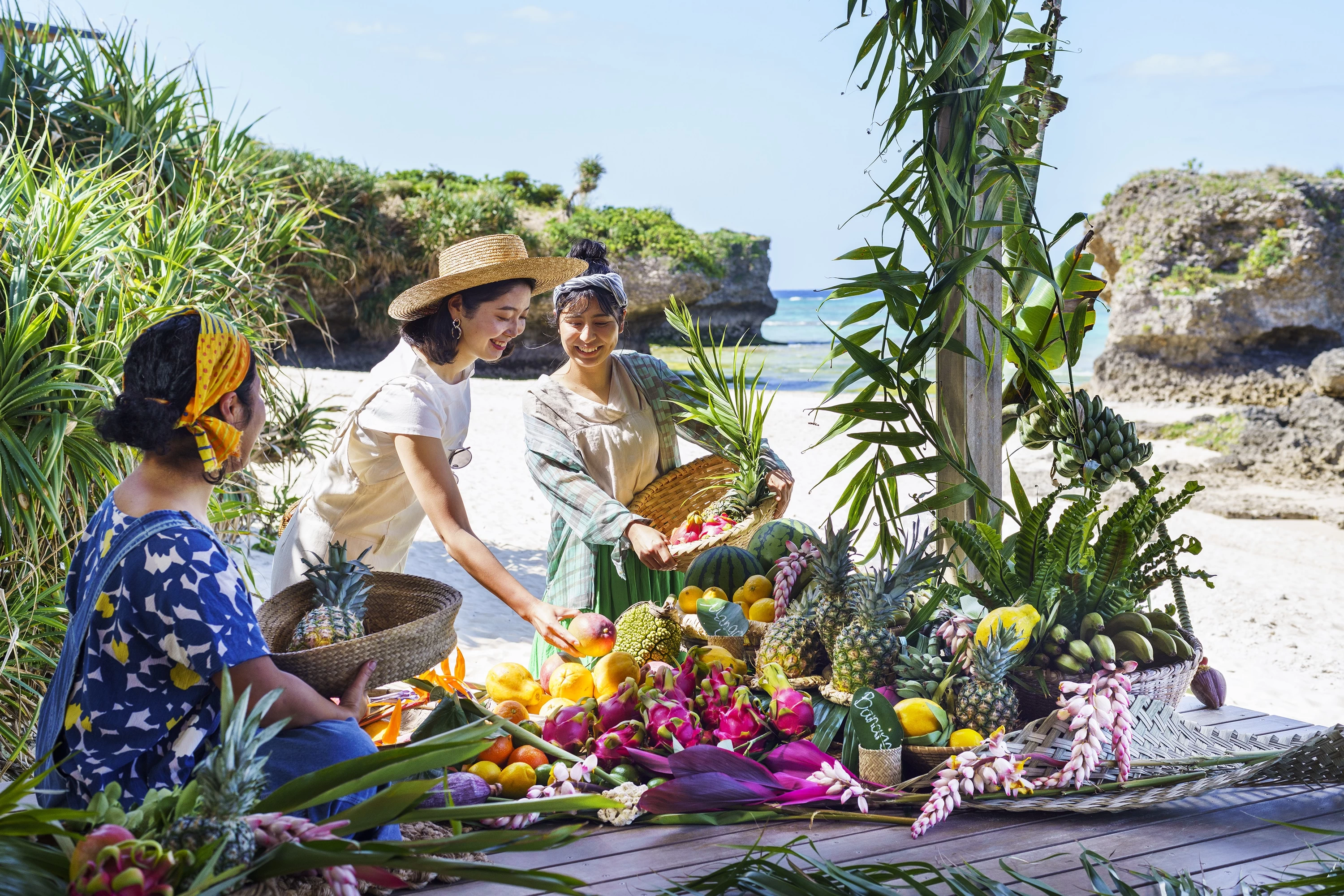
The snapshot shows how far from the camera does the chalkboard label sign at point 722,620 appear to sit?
2479 millimetres

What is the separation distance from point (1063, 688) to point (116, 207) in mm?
4178

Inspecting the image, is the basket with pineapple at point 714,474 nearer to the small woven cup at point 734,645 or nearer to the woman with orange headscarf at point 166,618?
the small woven cup at point 734,645

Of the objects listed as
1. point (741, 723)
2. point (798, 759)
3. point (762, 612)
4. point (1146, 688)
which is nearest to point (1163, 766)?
point (1146, 688)

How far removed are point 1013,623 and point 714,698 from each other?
0.68 metres

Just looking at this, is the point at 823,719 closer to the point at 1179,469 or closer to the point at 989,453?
the point at 989,453

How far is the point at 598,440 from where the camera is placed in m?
3.53

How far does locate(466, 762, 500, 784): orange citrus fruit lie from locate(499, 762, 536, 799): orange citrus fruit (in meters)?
0.01

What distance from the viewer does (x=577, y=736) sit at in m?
2.12

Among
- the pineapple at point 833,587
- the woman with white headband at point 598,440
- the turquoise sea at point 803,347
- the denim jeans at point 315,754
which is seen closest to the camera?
the denim jeans at point 315,754

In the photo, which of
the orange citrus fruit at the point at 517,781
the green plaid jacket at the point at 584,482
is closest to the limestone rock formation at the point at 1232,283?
the green plaid jacket at the point at 584,482

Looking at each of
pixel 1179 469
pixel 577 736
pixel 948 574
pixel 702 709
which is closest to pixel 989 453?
pixel 948 574

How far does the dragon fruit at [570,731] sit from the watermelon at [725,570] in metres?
0.77

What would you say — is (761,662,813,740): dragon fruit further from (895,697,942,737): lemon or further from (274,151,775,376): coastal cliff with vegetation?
(274,151,775,376): coastal cliff with vegetation

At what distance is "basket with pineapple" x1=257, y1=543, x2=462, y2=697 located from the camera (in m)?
1.80
